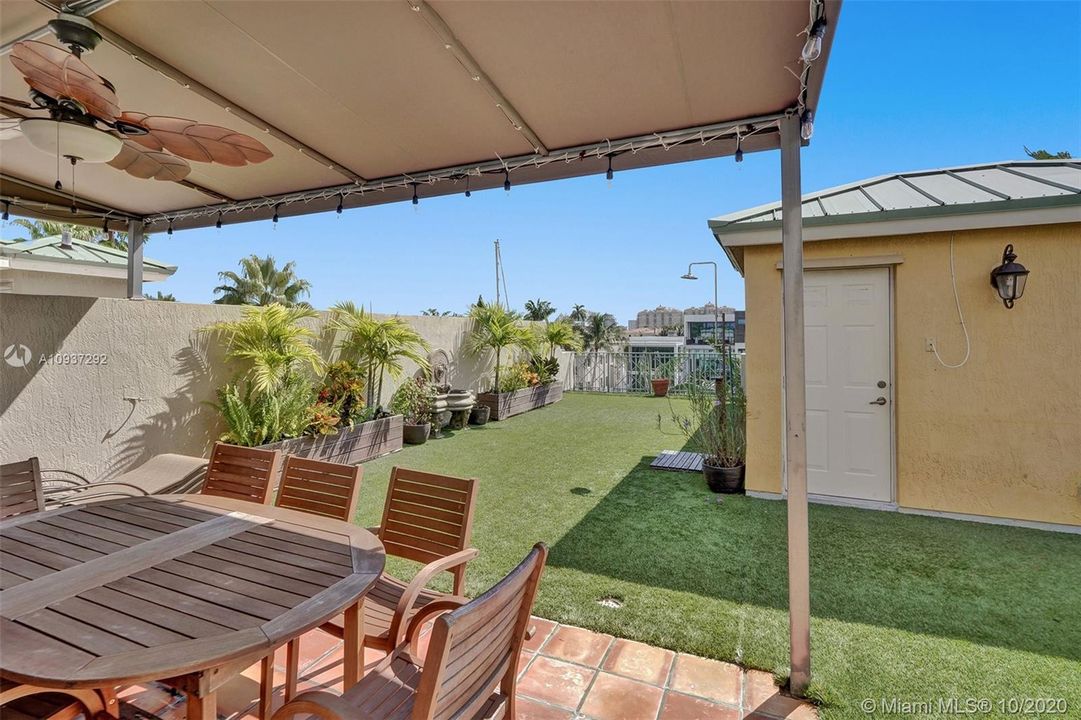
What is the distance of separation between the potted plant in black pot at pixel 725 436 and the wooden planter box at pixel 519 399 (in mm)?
5296

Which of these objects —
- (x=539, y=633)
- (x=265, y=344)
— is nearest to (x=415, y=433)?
(x=265, y=344)

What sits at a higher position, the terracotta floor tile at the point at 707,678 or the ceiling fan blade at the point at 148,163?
the ceiling fan blade at the point at 148,163

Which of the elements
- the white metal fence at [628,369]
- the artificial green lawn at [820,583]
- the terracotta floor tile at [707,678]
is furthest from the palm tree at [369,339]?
the white metal fence at [628,369]

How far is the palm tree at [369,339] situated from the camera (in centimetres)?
715

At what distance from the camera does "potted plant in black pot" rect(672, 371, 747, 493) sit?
17.0 ft

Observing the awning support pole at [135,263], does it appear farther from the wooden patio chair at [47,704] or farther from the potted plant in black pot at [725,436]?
the potted plant in black pot at [725,436]

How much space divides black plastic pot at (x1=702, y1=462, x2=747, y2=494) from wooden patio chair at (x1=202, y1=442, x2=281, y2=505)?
4.16 m

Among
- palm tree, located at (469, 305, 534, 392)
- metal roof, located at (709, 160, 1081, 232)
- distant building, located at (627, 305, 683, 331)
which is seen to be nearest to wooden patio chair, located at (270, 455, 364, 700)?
metal roof, located at (709, 160, 1081, 232)

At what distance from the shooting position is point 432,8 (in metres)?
1.84

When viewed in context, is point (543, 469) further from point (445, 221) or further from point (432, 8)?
point (445, 221)

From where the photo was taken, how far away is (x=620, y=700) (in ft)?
6.96

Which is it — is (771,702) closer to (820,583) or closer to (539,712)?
(539,712)

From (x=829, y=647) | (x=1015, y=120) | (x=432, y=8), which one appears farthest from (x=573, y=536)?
(x=1015, y=120)

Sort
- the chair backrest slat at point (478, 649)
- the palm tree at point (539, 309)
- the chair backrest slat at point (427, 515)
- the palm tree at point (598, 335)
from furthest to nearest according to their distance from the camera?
1. the palm tree at point (539, 309)
2. the palm tree at point (598, 335)
3. the chair backrest slat at point (427, 515)
4. the chair backrest slat at point (478, 649)
